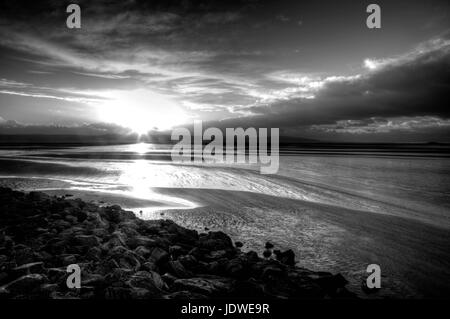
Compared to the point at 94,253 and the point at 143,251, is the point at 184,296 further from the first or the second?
the point at 94,253

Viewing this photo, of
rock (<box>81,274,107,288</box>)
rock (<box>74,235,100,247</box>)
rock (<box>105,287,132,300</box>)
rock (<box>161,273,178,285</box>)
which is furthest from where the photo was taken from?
rock (<box>74,235,100,247</box>)

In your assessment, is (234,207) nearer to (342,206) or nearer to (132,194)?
(342,206)

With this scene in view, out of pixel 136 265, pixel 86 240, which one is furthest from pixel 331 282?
pixel 86 240

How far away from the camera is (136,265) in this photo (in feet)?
17.9

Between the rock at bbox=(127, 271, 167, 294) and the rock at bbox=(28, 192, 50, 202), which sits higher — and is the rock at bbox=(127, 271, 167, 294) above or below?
below

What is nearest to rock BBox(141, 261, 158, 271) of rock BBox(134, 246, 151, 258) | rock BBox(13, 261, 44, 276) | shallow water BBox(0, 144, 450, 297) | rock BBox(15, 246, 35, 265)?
rock BBox(134, 246, 151, 258)

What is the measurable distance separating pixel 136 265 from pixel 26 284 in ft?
5.54

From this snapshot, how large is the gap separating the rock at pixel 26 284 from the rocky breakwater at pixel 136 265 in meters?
0.01

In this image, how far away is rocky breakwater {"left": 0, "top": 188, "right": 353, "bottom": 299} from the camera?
15.3 feet

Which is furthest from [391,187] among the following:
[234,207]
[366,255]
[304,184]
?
[366,255]

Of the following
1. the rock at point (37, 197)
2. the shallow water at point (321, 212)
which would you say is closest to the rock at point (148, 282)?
the shallow water at point (321, 212)

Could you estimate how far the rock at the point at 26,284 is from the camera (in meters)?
4.47

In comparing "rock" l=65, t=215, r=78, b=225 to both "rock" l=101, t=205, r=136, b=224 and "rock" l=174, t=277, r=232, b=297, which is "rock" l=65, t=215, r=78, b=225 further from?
"rock" l=174, t=277, r=232, b=297

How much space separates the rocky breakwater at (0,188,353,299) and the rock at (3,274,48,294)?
0.04ft
